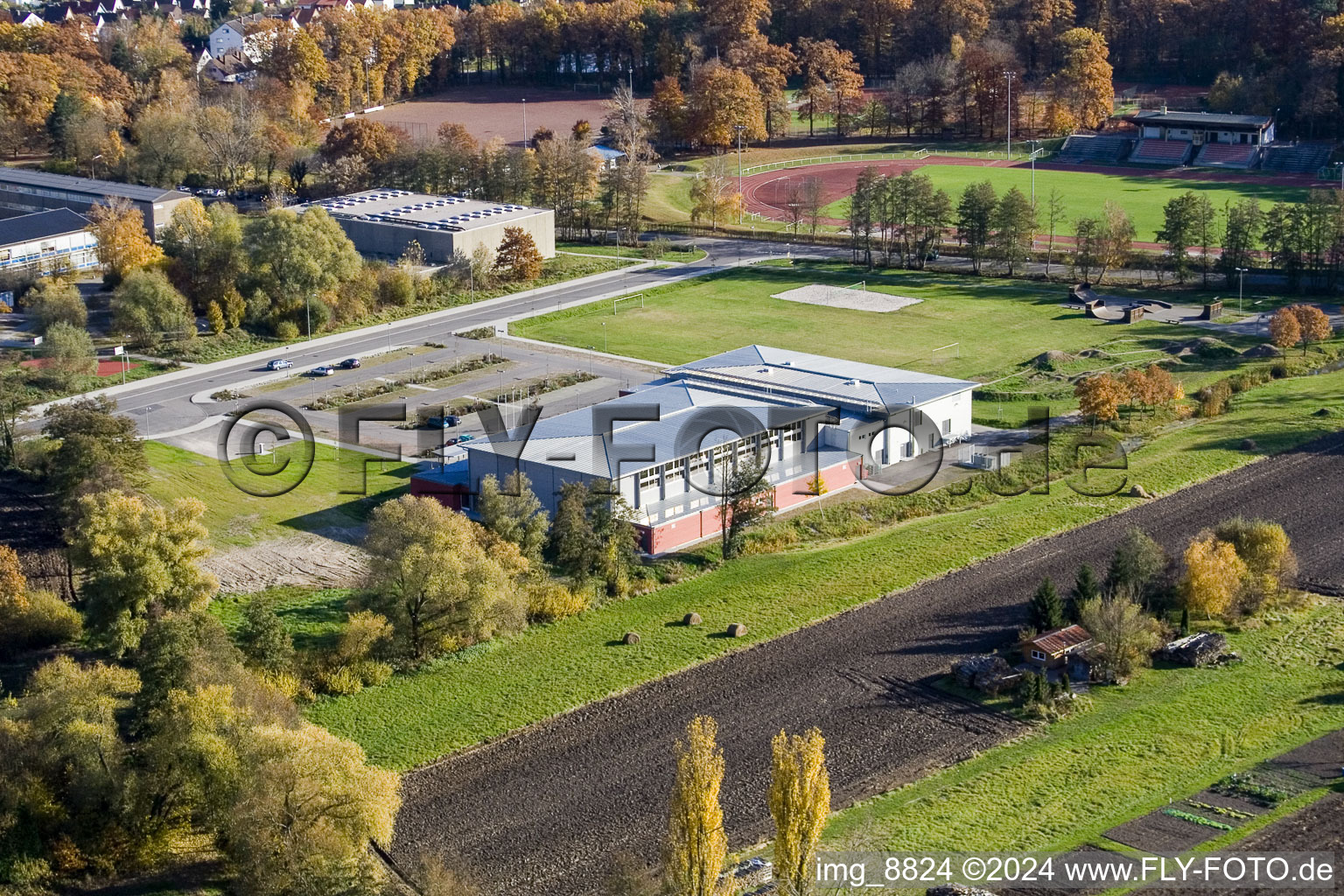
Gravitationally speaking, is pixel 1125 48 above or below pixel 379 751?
above

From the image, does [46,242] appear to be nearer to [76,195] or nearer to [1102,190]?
[76,195]

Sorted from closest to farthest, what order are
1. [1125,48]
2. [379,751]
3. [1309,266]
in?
[379,751]
[1309,266]
[1125,48]

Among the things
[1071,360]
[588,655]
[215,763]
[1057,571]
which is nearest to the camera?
[215,763]

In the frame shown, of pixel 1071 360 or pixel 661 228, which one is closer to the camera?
pixel 1071 360

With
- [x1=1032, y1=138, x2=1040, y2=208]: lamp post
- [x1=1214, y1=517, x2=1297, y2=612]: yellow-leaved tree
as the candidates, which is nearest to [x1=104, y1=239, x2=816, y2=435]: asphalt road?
[x1=1032, y1=138, x2=1040, y2=208]: lamp post

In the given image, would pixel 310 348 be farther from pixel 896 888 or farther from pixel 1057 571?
pixel 896 888

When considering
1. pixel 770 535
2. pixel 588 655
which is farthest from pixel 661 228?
pixel 588 655

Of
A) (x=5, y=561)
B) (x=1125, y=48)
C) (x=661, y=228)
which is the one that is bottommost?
(x=5, y=561)

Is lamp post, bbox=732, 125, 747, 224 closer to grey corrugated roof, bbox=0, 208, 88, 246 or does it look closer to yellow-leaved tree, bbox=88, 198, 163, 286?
yellow-leaved tree, bbox=88, 198, 163, 286
